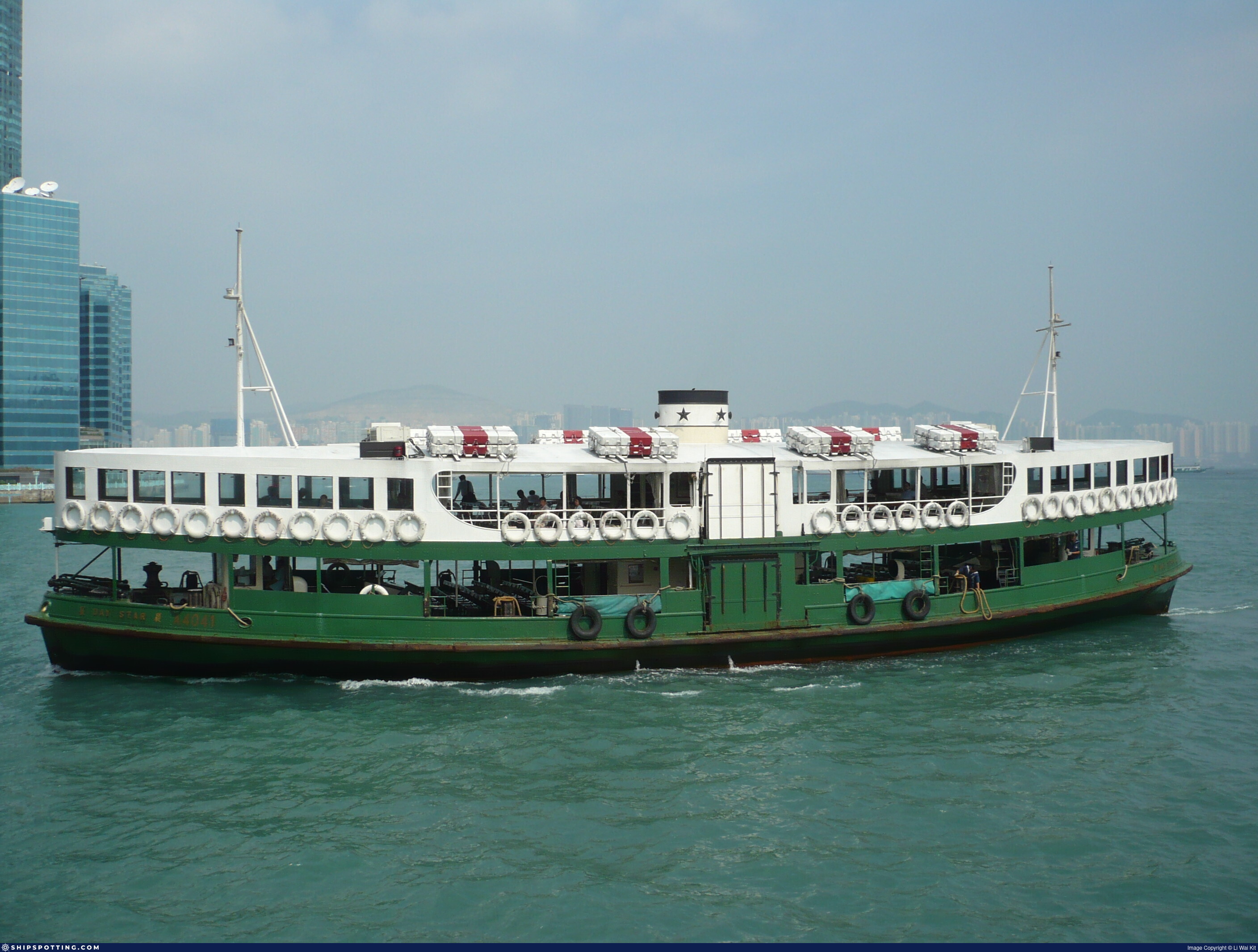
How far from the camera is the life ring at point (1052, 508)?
924 inches

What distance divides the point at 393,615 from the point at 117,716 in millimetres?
5133

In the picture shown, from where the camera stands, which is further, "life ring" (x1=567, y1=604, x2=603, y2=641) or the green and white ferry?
"life ring" (x1=567, y1=604, x2=603, y2=641)

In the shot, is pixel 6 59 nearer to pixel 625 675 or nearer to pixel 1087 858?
pixel 625 675

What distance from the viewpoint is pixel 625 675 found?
20.2 meters

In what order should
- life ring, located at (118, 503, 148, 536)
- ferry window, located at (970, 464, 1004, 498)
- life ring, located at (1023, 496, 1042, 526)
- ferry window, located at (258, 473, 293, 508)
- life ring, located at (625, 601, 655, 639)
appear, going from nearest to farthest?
life ring, located at (118, 503, 148, 536)
ferry window, located at (258, 473, 293, 508)
life ring, located at (625, 601, 655, 639)
life ring, located at (1023, 496, 1042, 526)
ferry window, located at (970, 464, 1004, 498)

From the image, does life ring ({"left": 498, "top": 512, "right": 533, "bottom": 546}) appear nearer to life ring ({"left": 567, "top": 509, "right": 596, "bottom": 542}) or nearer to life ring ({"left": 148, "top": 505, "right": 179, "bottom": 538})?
life ring ({"left": 567, "top": 509, "right": 596, "bottom": 542})

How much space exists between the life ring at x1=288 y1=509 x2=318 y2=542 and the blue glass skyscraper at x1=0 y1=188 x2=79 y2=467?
347 ft

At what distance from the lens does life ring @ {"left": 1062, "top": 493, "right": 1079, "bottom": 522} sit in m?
23.6

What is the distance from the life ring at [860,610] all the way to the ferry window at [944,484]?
12.8ft

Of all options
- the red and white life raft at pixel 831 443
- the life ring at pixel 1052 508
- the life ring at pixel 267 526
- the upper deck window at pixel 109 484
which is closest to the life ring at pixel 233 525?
the life ring at pixel 267 526

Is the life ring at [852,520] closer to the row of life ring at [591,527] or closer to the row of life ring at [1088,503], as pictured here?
the row of life ring at [591,527]

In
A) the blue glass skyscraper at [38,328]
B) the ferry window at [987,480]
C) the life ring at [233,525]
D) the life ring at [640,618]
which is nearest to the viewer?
the life ring at [233,525]

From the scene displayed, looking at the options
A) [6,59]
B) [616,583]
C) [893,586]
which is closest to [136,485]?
[616,583]

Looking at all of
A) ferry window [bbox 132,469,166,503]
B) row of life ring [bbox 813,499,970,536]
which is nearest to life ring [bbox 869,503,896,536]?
row of life ring [bbox 813,499,970,536]
